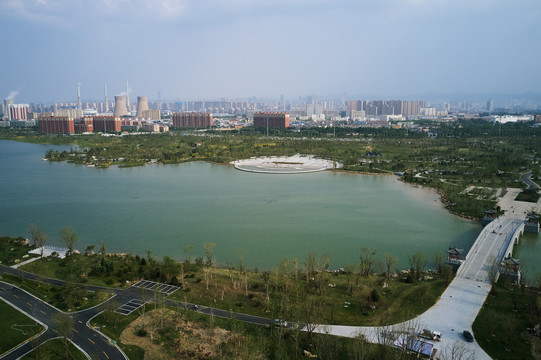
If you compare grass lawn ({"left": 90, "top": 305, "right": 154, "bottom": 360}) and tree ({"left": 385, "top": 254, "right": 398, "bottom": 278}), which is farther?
tree ({"left": 385, "top": 254, "right": 398, "bottom": 278})

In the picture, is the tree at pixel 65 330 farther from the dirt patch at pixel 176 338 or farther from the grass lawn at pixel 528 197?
the grass lawn at pixel 528 197

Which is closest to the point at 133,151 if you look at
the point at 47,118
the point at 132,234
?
the point at 132,234

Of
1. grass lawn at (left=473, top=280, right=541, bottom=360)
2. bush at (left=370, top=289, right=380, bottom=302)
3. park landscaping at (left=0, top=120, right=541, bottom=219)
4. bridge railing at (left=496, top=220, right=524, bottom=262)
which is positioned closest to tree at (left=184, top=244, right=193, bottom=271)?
bush at (left=370, top=289, right=380, bottom=302)

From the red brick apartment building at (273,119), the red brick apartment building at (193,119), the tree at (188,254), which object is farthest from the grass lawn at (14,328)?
the red brick apartment building at (193,119)

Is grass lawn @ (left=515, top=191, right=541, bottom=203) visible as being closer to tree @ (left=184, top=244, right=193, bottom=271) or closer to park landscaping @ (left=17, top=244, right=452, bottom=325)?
park landscaping @ (left=17, top=244, right=452, bottom=325)

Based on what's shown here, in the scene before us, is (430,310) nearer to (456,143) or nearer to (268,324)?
(268,324)

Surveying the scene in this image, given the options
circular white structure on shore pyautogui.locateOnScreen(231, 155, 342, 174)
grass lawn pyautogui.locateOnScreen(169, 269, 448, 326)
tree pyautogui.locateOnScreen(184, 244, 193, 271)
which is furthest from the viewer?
circular white structure on shore pyautogui.locateOnScreen(231, 155, 342, 174)
